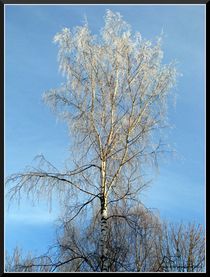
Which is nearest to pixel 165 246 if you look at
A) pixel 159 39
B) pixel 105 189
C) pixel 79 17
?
pixel 105 189

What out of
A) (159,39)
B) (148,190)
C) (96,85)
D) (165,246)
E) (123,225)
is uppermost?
(159,39)

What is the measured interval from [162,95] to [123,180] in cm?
145

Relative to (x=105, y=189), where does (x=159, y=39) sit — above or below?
above

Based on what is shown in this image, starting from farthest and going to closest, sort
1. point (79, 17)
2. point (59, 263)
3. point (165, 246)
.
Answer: point (165, 246)
point (79, 17)
point (59, 263)

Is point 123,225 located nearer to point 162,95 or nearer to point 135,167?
point 135,167

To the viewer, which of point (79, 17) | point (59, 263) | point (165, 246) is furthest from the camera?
point (165, 246)

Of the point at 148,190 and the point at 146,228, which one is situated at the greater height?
the point at 148,190

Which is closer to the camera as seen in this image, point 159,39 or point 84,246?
point 84,246

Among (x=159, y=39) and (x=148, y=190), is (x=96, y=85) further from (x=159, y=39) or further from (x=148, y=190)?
(x=148, y=190)

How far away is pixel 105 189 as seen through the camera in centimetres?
671

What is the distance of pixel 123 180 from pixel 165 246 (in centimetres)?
346

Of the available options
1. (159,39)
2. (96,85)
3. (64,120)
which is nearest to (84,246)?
(64,120)

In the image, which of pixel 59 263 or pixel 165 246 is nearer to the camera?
pixel 59 263

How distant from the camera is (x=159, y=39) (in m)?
7.40
